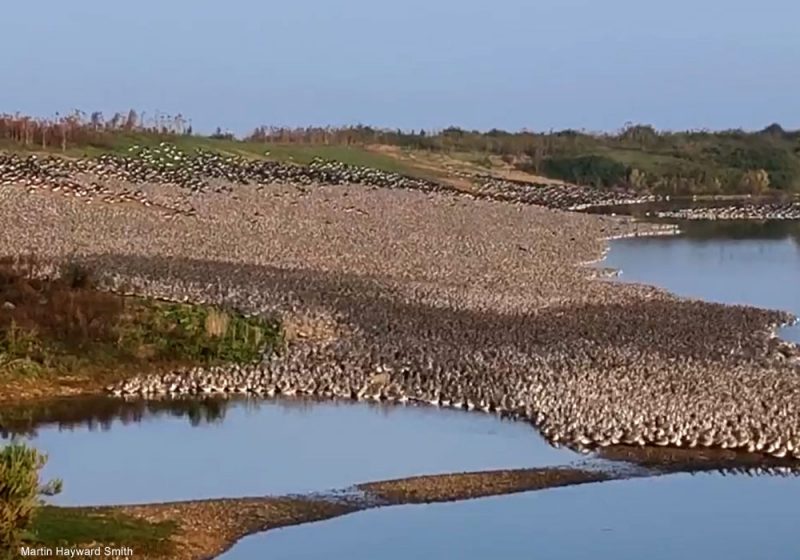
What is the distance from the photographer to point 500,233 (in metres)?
48.7

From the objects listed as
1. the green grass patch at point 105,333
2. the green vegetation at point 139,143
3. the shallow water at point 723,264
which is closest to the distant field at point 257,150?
the green vegetation at point 139,143

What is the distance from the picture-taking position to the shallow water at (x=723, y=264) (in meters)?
37.7

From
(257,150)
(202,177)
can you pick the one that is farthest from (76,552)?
(257,150)

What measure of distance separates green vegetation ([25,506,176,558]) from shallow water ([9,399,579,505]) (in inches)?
60.4

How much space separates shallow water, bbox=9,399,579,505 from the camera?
16750 mm

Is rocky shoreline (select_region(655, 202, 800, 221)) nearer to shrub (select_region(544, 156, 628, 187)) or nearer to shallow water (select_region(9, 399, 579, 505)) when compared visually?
shrub (select_region(544, 156, 628, 187))

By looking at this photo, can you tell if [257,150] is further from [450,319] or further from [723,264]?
[450,319]

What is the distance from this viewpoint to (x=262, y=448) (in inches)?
736

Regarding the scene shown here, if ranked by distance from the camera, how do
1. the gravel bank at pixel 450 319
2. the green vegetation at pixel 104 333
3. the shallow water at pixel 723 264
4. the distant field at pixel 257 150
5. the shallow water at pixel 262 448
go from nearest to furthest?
the shallow water at pixel 262 448 → the gravel bank at pixel 450 319 → the green vegetation at pixel 104 333 → the shallow water at pixel 723 264 → the distant field at pixel 257 150

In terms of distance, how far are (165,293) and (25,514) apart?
1636 cm

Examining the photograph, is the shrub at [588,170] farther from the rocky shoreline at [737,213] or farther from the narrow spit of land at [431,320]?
the narrow spit of land at [431,320]

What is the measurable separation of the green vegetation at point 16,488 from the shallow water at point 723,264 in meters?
20.9

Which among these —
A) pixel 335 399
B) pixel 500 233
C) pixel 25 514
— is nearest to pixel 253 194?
pixel 500 233

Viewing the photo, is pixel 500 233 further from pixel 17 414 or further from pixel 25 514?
pixel 25 514
